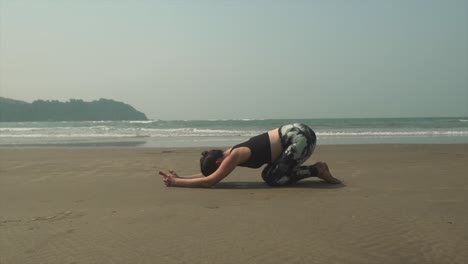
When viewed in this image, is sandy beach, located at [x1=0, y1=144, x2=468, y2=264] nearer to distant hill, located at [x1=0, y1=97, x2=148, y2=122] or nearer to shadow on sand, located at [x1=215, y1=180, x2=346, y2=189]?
shadow on sand, located at [x1=215, y1=180, x2=346, y2=189]

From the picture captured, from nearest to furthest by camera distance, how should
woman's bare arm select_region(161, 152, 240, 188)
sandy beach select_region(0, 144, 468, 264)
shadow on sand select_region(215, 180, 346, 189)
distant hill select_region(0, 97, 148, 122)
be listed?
sandy beach select_region(0, 144, 468, 264) → woman's bare arm select_region(161, 152, 240, 188) → shadow on sand select_region(215, 180, 346, 189) → distant hill select_region(0, 97, 148, 122)

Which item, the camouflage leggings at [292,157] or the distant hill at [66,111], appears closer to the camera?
the camouflage leggings at [292,157]

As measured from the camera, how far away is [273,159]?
15.7ft

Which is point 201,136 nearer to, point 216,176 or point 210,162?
point 210,162

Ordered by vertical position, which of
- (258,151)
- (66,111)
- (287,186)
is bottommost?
(287,186)

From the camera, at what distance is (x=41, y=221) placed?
3.25 metres

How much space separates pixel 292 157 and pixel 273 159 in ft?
0.83

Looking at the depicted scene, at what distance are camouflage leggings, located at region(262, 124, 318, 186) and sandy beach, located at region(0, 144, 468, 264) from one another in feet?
0.48

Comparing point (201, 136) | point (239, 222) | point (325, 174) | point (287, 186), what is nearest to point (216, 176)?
point (287, 186)

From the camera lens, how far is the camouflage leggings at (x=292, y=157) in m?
4.62

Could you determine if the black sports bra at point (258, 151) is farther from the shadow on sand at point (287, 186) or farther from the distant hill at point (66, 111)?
the distant hill at point (66, 111)

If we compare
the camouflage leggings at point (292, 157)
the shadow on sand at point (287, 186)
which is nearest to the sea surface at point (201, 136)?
the shadow on sand at point (287, 186)

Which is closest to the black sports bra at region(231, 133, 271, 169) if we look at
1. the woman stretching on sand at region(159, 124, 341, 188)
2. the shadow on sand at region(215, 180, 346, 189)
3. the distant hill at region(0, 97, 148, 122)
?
the woman stretching on sand at region(159, 124, 341, 188)

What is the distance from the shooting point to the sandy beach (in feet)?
7.96
